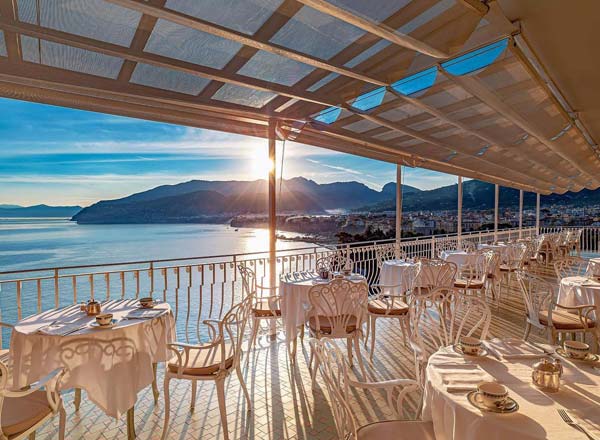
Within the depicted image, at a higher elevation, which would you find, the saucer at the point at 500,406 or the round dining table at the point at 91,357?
the saucer at the point at 500,406

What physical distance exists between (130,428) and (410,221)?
441 inches

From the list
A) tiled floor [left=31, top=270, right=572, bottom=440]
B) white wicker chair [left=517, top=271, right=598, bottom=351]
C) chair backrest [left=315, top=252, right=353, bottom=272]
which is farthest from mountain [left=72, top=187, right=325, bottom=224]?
white wicker chair [left=517, top=271, right=598, bottom=351]

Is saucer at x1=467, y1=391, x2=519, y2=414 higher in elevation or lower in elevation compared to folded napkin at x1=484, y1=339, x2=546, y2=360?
higher

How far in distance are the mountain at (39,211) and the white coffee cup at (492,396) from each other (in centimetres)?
1032

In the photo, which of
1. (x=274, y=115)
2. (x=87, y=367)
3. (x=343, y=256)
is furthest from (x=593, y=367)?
(x=343, y=256)

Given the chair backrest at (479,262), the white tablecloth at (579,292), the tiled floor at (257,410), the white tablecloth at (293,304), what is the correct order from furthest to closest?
the chair backrest at (479,262), the white tablecloth at (579,292), the white tablecloth at (293,304), the tiled floor at (257,410)

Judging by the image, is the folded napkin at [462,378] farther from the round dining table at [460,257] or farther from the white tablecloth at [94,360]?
the round dining table at [460,257]

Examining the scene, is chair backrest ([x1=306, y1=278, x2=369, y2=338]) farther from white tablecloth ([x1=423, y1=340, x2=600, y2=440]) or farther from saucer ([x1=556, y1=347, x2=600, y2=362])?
saucer ([x1=556, y1=347, x2=600, y2=362])

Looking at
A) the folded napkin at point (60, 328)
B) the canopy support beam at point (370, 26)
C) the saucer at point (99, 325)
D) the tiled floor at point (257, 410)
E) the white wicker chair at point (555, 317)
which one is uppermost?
the canopy support beam at point (370, 26)

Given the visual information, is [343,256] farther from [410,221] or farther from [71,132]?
[71,132]

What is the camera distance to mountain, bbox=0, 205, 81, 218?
8.82m

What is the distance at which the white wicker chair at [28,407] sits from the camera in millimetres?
1764

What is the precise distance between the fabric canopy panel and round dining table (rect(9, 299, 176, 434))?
2.04 metres

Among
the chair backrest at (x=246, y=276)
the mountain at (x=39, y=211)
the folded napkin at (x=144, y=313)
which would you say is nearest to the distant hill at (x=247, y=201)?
the mountain at (x=39, y=211)
